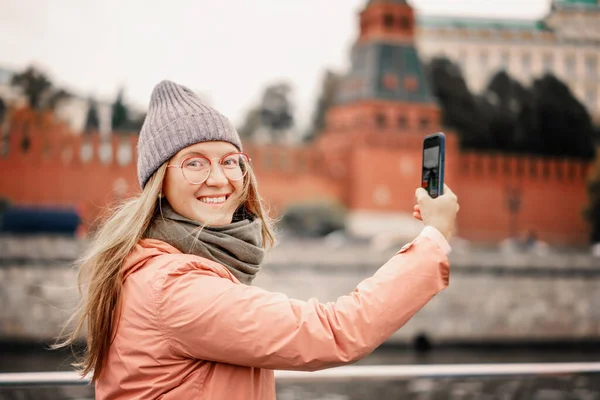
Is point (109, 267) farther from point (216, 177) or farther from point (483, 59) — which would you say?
point (483, 59)

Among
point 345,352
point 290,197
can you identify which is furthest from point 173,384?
point 290,197

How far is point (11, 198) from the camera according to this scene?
13430 mm

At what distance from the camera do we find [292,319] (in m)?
0.92

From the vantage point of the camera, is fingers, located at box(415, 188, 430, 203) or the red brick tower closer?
fingers, located at box(415, 188, 430, 203)

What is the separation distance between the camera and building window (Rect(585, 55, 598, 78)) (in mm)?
15281

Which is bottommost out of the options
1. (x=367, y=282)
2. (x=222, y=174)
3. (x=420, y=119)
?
(x=420, y=119)

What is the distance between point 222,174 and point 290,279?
348 inches

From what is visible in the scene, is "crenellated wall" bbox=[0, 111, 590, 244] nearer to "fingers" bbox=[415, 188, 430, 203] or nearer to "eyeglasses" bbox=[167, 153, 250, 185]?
"eyeglasses" bbox=[167, 153, 250, 185]

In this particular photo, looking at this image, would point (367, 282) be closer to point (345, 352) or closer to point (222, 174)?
point (345, 352)

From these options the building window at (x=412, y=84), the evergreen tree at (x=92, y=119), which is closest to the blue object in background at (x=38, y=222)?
the evergreen tree at (x=92, y=119)

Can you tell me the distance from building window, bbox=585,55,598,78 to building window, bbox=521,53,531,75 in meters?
1.19

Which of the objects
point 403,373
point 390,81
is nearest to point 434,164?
point 403,373

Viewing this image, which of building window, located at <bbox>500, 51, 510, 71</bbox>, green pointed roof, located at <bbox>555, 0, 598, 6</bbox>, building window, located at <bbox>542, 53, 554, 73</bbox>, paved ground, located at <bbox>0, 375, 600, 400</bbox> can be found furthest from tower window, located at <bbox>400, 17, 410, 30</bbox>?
paved ground, located at <bbox>0, 375, 600, 400</bbox>

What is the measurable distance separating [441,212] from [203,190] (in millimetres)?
369
